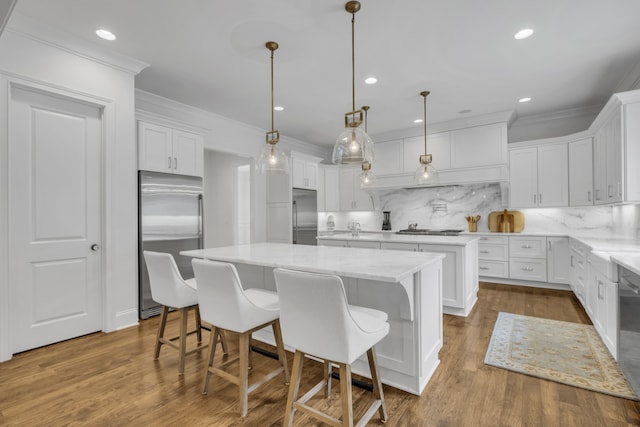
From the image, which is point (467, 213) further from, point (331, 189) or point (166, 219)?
point (166, 219)

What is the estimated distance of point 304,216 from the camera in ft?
19.0

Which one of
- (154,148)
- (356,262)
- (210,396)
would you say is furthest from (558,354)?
(154,148)

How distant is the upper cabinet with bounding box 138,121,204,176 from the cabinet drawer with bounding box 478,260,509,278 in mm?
4710

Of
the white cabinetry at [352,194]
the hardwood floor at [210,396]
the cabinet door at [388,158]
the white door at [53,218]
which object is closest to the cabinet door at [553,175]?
the cabinet door at [388,158]

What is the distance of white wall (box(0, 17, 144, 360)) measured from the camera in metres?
2.51

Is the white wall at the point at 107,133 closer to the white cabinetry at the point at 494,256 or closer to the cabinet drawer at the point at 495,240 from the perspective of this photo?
the cabinet drawer at the point at 495,240

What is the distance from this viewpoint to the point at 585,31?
271cm

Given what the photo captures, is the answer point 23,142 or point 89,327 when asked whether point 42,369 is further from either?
point 23,142

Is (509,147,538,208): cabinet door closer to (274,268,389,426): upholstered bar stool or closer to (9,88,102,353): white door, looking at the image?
(274,268,389,426): upholstered bar stool

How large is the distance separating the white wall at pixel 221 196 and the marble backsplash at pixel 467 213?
6.73 ft

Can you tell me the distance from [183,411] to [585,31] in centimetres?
434

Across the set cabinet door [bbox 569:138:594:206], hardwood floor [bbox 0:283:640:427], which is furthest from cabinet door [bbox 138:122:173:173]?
cabinet door [bbox 569:138:594:206]

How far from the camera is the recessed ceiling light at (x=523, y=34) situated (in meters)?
2.68

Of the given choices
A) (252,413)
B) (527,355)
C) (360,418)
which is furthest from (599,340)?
(252,413)
